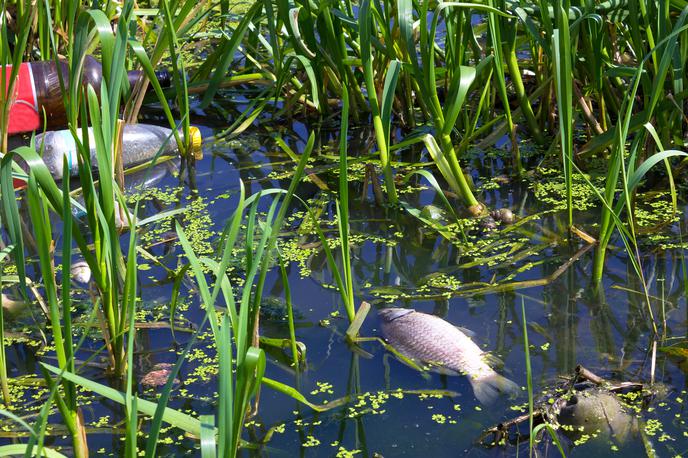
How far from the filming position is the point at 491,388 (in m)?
1.86

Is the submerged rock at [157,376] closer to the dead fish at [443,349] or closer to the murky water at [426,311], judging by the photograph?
the murky water at [426,311]

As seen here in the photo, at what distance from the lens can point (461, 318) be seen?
2178mm

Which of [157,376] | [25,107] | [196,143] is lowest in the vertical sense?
[157,376]

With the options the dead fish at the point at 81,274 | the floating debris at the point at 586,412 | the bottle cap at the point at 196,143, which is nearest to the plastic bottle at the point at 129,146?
the bottle cap at the point at 196,143

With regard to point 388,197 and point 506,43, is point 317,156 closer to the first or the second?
point 388,197

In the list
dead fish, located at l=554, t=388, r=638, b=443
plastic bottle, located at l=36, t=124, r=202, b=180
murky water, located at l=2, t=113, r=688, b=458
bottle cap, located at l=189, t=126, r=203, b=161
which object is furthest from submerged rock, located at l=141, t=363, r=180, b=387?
bottle cap, located at l=189, t=126, r=203, b=161

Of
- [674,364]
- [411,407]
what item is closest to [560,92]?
[674,364]

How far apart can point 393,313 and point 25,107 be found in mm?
2052

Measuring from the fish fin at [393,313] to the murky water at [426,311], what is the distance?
0.05 meters

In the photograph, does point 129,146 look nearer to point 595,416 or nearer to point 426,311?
point 426,311

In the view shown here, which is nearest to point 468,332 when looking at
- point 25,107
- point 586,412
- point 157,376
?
point 586,412

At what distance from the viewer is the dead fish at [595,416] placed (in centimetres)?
172

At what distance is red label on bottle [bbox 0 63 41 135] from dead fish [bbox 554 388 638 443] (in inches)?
97.9

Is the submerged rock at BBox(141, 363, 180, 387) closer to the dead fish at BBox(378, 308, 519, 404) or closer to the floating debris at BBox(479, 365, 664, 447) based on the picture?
the dead fish at BBox(378, 308, 519, 404)
